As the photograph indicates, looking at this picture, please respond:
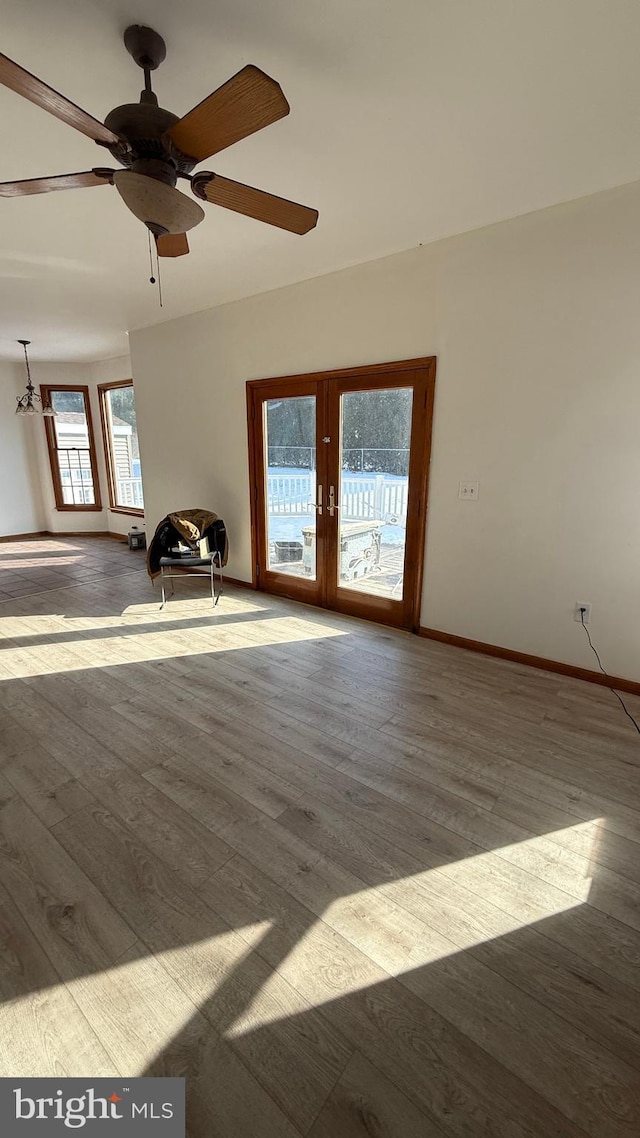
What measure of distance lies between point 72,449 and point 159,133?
7.04 meters

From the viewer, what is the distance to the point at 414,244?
2955 millimetres

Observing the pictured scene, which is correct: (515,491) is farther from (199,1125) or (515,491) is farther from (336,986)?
(199,1125)

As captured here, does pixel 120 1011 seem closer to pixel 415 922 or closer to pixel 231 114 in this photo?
pixel 415 922

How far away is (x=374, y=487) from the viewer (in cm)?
358

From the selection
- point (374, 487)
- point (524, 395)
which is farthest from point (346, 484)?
point (524, 395)

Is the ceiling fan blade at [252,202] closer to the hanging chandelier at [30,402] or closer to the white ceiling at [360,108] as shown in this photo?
the white ceiling at [360,108]

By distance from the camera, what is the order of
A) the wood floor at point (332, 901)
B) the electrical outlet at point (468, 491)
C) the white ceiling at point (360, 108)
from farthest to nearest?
1. the electrical outlet at point (468, 491)
2. the white ceiling at point (360, 108)
3. the wood floor at point (332, 901)

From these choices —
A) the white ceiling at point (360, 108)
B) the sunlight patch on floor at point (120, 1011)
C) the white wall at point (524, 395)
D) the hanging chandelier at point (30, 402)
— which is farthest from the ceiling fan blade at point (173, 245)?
the hanging chandelier at point (30, 402)

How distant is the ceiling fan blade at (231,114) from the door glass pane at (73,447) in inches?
271

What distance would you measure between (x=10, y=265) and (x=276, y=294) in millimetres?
1973

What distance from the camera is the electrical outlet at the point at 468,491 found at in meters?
3.08

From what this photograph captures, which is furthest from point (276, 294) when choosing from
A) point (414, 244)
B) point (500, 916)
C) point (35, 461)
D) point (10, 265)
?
point (35, 461)

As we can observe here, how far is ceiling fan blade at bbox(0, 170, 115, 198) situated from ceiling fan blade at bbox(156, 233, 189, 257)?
47cm

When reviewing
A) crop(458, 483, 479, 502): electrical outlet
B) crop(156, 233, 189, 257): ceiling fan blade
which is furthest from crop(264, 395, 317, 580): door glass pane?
crop(156, 233, 189, 257): ceiling fan blade
